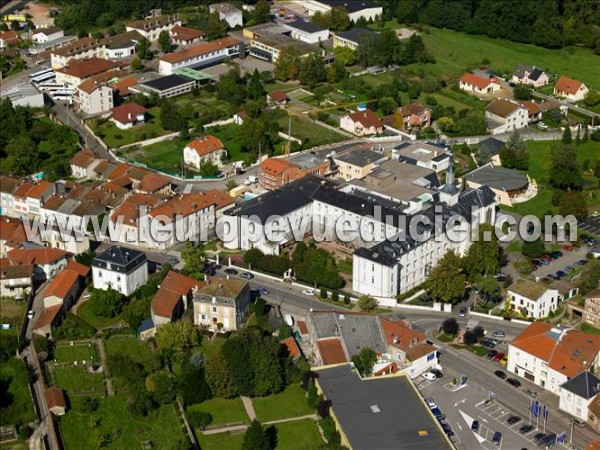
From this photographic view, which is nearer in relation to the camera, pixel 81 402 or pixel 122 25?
pixel 81 402

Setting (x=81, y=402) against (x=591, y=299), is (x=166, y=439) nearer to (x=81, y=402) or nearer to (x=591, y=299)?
(x=81, y=402)

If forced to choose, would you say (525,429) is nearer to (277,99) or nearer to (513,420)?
(513,420)

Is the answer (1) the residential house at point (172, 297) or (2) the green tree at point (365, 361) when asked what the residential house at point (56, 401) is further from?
(2) the green tree at point (365, 361)

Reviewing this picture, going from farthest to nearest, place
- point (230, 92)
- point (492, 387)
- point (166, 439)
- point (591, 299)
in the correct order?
1. point (230, 92)
2. point (591, 299)
3. point (492, 387)
4. point (166, 439)

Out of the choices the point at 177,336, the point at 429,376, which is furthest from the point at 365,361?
the point at 177,336

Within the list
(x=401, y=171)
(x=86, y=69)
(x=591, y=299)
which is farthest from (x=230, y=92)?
(x=591, y=299)

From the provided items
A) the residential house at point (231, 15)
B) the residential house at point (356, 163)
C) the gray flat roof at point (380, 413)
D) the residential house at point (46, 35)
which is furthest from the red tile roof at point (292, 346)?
the residential house at point (231, 15)

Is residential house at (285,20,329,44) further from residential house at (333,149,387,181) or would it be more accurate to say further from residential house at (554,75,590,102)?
residential house at (333,149,387,181)

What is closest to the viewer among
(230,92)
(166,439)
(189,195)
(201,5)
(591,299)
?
(166,439)
